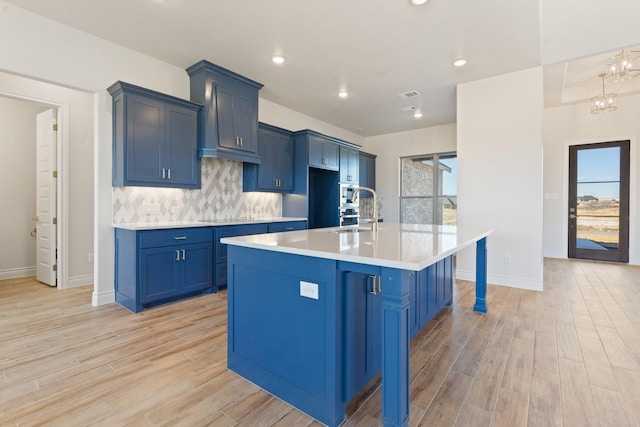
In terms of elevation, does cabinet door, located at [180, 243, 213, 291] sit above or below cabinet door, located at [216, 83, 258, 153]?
below

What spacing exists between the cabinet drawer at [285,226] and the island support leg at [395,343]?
3.16 meters

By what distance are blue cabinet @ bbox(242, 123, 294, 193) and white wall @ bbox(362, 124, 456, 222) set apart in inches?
120

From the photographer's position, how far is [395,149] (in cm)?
729

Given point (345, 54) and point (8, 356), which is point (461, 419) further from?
point (345, 54)

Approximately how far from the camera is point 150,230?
10.1 feet

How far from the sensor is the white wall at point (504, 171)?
12.7ft

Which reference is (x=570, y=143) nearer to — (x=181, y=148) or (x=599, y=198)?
(x=599, y=198)

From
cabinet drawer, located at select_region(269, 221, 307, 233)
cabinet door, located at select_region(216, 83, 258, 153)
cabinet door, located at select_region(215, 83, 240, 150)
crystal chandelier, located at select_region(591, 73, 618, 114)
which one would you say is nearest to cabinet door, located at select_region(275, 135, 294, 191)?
cabinet drawer, located at select_region(269, 221, 307, 233)

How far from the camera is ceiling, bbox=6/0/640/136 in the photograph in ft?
8.84

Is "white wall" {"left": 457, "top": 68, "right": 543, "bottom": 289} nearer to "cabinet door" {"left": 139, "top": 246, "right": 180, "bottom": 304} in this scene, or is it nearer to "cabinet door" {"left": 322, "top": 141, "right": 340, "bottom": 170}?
"cabinet door" {"left": 322, "top": 141, "right": 340, "bottom": 170}

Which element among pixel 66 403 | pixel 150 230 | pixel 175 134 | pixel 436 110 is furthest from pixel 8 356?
pixel 436 110

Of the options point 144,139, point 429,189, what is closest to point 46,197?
point 144,139

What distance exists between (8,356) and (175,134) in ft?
8.01

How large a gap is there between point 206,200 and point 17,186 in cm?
296
